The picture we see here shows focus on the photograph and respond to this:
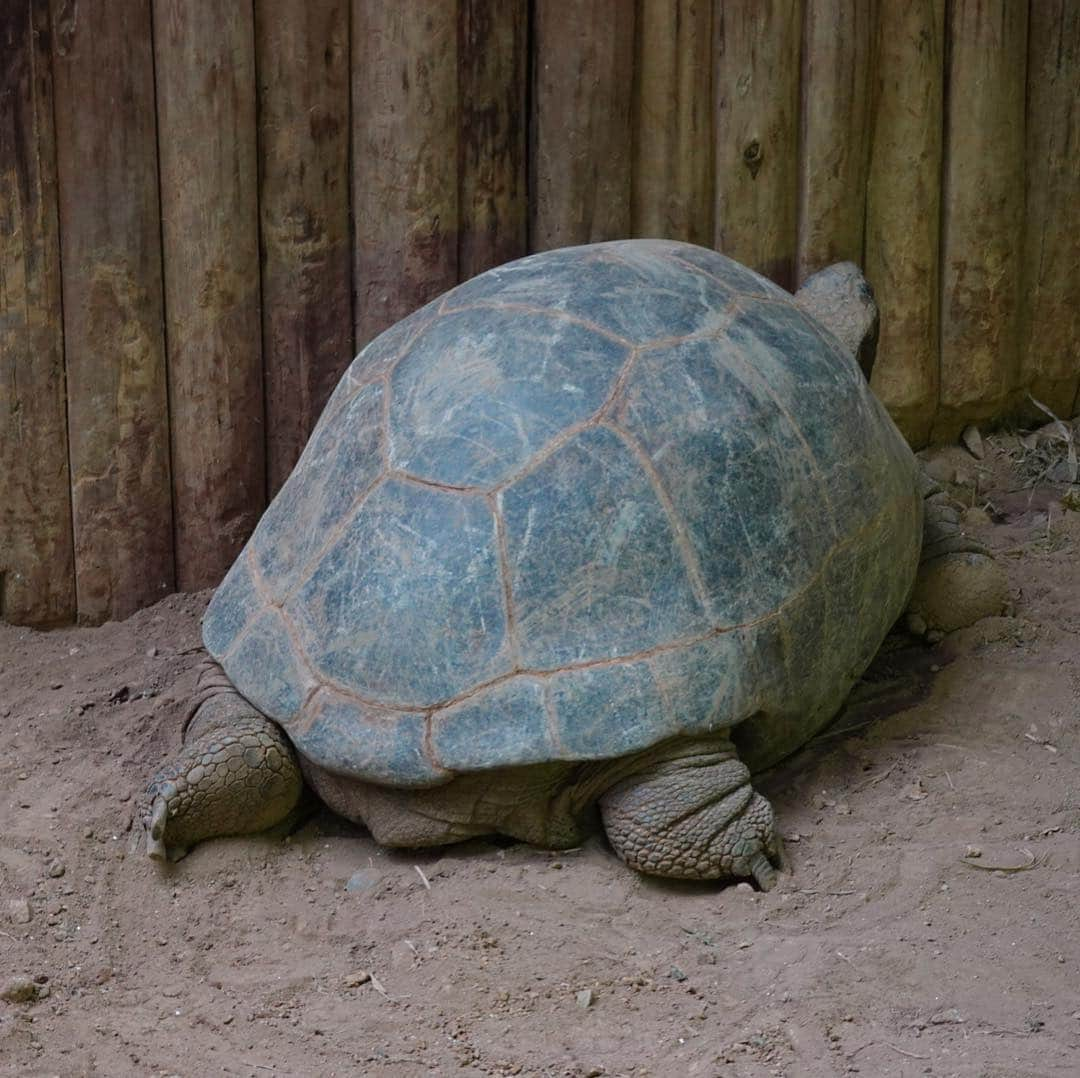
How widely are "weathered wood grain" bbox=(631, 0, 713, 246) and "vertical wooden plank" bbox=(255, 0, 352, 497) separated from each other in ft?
3.18

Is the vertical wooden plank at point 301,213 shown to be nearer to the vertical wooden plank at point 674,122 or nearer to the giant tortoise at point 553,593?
the giant tortoise at point 553,593

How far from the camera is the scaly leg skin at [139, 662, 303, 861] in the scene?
4.03m

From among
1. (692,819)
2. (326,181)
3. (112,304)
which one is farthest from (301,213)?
(692,819)

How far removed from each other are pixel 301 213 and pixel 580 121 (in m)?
0.92

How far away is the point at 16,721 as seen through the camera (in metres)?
4.73

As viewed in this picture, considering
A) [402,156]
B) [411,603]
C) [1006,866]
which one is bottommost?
[1006,866]

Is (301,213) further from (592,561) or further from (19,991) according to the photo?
(19,991)

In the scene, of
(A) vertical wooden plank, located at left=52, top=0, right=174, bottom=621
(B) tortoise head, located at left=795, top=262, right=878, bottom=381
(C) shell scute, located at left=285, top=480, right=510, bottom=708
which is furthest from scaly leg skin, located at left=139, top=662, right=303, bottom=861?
(B) tortoise head, located at left=795, top=262, right=878, bottom=381

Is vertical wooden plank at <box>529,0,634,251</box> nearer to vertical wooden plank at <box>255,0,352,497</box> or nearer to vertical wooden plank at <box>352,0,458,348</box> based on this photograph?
vertical wooden plank at <box>352,0,458,348</box>

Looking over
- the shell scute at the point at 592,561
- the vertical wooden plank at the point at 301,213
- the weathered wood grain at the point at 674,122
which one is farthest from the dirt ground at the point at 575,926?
the weathered wood grain at the point at 674,122

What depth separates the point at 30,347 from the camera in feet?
16.0

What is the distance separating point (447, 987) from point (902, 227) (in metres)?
3.31

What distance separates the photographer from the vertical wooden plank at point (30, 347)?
466cm

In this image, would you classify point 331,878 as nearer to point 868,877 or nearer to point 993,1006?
point 868,877
